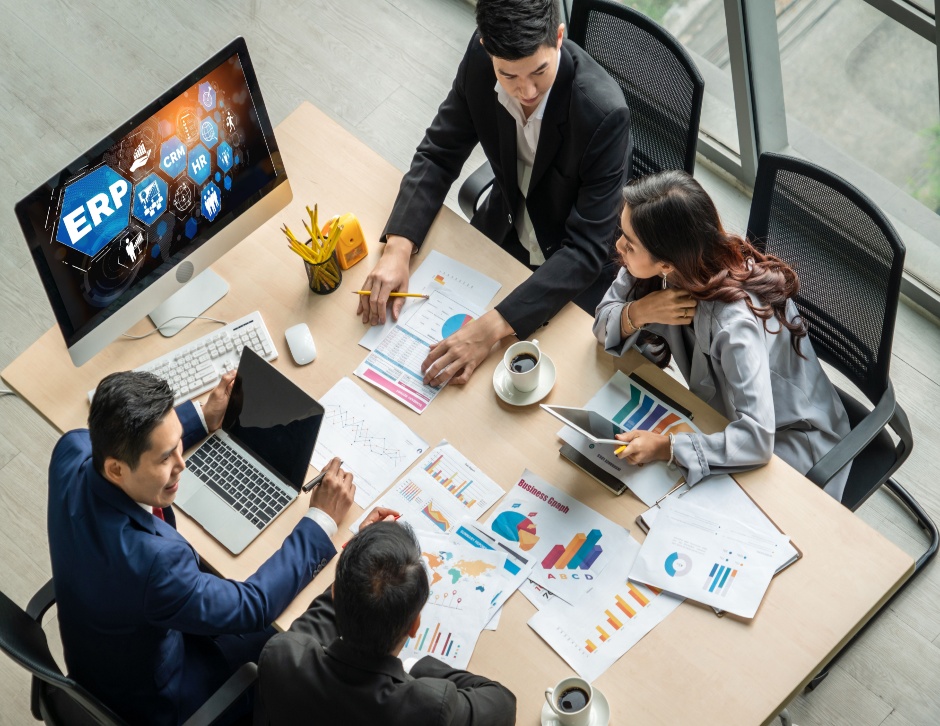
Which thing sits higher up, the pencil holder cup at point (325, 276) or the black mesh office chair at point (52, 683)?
the pencil holder cup at point (325, 276)

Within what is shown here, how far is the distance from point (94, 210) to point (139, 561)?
2.46 ft

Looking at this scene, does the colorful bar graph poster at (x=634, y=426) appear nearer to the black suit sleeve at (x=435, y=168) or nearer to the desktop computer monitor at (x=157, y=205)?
the black suit sleeve at (x=435, y=168)

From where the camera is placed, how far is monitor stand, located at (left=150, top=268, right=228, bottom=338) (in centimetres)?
244

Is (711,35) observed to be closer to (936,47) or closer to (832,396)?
(936,47)

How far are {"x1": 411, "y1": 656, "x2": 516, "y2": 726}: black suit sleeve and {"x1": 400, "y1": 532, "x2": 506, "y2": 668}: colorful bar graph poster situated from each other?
7cm

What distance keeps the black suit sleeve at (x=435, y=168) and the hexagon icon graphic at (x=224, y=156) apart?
0.43 meters

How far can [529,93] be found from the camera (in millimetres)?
2338

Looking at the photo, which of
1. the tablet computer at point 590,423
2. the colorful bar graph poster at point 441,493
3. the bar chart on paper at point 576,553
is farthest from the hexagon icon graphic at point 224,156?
the bar chart on paper at point 576,553

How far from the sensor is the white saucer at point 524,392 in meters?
2.25

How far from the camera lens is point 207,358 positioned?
7.82 ft

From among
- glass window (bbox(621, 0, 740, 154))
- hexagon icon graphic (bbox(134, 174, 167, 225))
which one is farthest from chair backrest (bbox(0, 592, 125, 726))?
glass window (bbox(621, 0, 740, 154))

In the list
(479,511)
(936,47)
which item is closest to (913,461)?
(936,47)

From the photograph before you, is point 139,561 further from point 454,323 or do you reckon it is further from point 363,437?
point 454,323

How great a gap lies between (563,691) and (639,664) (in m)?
0.18
